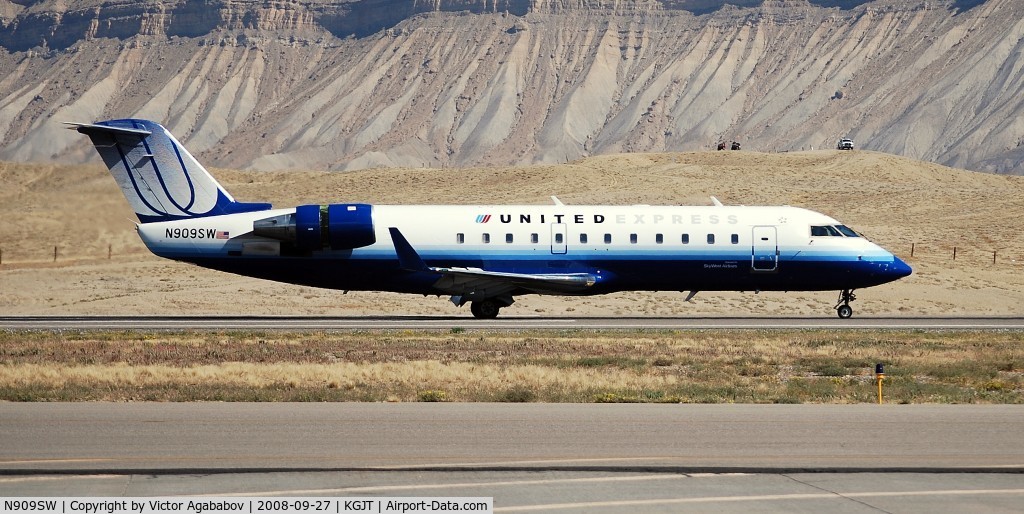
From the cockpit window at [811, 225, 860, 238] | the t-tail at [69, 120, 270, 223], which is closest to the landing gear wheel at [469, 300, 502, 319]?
the t-tail at [69, 120, 270, 223]

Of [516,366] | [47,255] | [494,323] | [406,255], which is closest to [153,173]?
[406,255]

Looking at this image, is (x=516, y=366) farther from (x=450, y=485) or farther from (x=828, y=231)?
(x=828, y=231)

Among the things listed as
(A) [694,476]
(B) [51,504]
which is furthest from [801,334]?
(B) [51,504]

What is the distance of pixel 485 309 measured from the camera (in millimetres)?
39156

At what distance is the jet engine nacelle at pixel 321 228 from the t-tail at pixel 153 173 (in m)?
2.07

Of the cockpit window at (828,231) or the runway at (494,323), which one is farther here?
the cockpit window at (828,231)

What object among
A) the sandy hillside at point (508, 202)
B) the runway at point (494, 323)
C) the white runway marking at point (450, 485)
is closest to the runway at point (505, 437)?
the white runway marking at point (450, 485)

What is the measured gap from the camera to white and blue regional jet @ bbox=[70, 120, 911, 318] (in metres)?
37.5

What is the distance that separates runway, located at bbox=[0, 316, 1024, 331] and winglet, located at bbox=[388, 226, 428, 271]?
1575 mm

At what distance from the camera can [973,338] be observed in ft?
106

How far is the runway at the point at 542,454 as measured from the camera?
13352 millimetres

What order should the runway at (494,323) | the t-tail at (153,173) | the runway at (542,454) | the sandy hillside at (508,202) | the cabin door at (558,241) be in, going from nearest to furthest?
the runway at (542,454) → the runway at (494,323) → the t-tail at (153,173) → the cabin door at (558,241) → the sandy hillside at (508,202)
